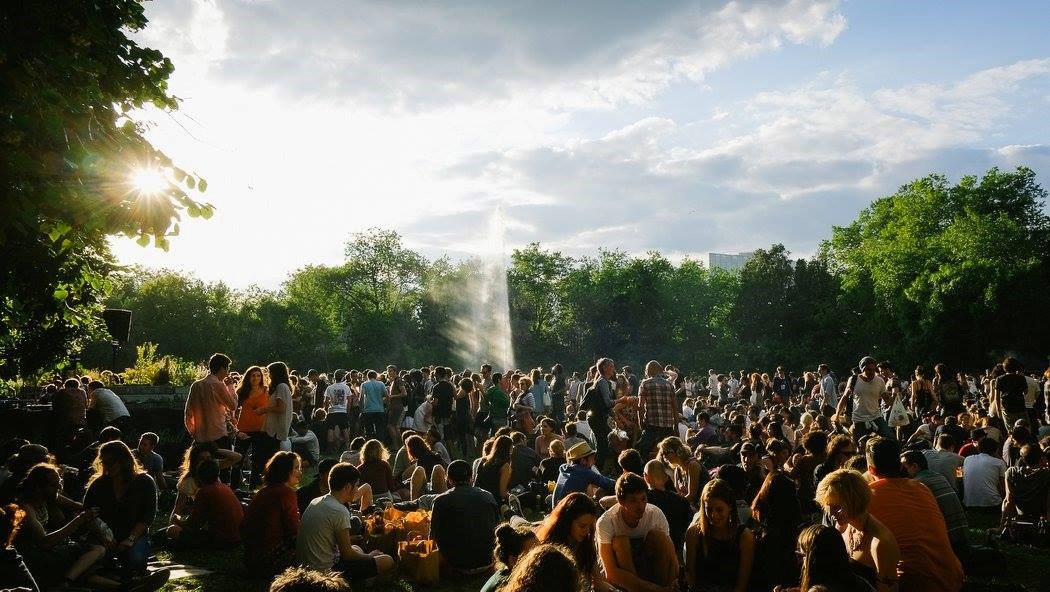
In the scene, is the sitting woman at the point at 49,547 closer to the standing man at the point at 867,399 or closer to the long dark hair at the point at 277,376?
the long dark hair at the point at 277,376

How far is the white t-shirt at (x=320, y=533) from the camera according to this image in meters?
6.45

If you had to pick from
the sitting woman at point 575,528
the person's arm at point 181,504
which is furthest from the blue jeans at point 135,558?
the sitting woman at point 575,528

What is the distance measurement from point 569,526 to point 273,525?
331cm

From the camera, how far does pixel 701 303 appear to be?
204ft

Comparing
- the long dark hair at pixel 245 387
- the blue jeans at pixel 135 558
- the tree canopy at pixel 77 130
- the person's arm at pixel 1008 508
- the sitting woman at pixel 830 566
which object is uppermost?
the tree canopy at pixel 77 130

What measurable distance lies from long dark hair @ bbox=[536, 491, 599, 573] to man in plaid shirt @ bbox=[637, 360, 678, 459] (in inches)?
282

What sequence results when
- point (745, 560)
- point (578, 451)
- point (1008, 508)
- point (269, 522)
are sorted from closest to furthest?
1. point (745, 560)
2. point (269, 522)
3. point (578, 451)
4. point (1008, 508)

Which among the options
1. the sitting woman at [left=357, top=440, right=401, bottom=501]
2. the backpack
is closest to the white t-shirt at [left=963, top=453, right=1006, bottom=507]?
the backpack

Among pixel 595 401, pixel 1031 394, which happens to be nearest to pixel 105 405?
pixel 595 401

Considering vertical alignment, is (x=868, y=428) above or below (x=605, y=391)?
below

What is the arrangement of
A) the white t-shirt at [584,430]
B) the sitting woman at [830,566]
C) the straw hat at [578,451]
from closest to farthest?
1. the sitting woman at [830,566]
2. the straw hat at [578,451]
3. the white t-shirt at [584,430]

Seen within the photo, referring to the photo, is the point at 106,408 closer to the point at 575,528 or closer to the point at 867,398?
the point at 575,528

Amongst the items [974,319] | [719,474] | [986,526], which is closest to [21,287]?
[719,474]

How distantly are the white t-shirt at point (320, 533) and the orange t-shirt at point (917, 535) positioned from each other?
14.1 ft
